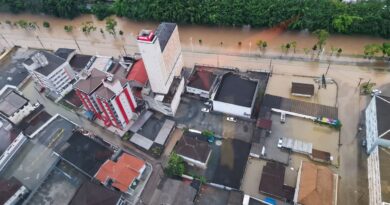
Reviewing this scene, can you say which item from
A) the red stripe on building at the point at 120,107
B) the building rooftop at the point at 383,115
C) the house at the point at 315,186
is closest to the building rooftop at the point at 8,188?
the red stripe on building at the point at 120,107

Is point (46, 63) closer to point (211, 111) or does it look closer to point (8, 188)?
point (8, 188)

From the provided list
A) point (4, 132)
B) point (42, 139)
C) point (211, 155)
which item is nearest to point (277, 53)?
point (211, 155)

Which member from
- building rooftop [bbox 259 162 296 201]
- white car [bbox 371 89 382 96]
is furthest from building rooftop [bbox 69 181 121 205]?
white car [bbox 371 89 382 96]

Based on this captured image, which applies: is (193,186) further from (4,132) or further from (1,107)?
→ (1,107)

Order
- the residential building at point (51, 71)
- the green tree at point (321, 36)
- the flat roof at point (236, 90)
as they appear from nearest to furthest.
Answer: the flat roof at point (236, 90), the residential building at point (51, 71), the green tree at point (321, 36)

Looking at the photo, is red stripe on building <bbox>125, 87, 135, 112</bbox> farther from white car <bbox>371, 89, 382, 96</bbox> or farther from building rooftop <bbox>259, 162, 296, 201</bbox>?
white car <bbox>371, 89, 382, 96</bbox>

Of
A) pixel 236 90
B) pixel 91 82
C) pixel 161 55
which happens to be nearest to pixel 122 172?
pixel 91 82

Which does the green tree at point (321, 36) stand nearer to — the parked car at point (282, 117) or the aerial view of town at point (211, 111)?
the aerial view of town at point (211, 111)
